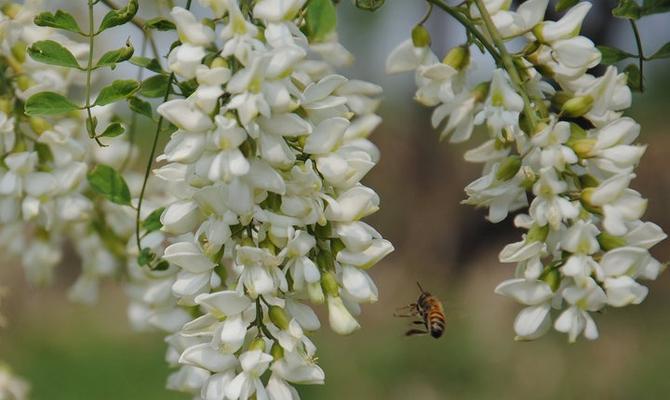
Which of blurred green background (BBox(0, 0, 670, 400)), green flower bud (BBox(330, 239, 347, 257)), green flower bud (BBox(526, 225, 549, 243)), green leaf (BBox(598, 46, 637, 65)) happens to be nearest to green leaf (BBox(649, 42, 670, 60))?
green leaf (BBox(598, 46, 637, 65))

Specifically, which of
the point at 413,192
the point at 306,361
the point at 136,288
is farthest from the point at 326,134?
the point at 413,192

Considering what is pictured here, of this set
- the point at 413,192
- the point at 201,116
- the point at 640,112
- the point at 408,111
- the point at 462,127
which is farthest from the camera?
the point at 640,112

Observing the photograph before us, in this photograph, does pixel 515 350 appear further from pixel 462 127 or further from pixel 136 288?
pixel 462 127

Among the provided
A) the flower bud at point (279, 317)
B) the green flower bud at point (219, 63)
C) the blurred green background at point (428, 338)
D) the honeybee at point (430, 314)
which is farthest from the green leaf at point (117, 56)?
the blurred green background at point (428, 338)

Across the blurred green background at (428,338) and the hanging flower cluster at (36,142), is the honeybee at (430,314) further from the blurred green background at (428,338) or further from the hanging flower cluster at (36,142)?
the blurred green background at (428,338)

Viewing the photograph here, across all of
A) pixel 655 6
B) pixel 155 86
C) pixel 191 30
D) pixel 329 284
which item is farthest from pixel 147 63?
pixel 655 6

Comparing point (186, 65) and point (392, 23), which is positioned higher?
point (186, 65)

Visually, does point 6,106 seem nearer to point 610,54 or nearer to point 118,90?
point 118,90
